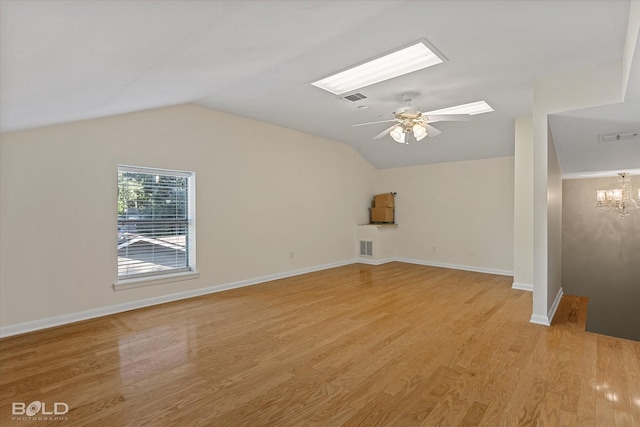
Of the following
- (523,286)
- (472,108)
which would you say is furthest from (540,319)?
(472,108)

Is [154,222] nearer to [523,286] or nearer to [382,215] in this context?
[382,215]

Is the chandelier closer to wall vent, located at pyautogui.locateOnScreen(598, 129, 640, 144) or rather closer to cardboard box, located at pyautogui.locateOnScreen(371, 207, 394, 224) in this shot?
wall vent, located at pyautogui.locateOnScreen(598, 129, 640, 144)

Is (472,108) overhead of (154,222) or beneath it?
overhead

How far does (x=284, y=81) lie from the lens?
3.72m

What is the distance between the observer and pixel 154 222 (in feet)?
14.4

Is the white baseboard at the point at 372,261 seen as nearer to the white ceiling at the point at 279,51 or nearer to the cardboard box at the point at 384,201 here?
the cardboard box at the point at 384,201

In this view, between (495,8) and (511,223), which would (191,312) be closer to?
(495,8)

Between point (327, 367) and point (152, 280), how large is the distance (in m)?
2.91

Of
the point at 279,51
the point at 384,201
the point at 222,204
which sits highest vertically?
the point at 279,51

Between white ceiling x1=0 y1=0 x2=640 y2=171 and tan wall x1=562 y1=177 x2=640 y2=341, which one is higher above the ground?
white ceiling x1=0 y1=0 x2=640 y2=171

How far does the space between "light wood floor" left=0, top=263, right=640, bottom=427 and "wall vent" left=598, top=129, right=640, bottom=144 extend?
223 cm

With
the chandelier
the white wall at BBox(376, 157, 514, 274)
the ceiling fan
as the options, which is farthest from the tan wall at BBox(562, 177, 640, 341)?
the ceiling fan

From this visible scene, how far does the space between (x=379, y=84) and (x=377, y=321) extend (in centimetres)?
282

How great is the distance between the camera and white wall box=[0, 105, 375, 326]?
3320 millimetres
